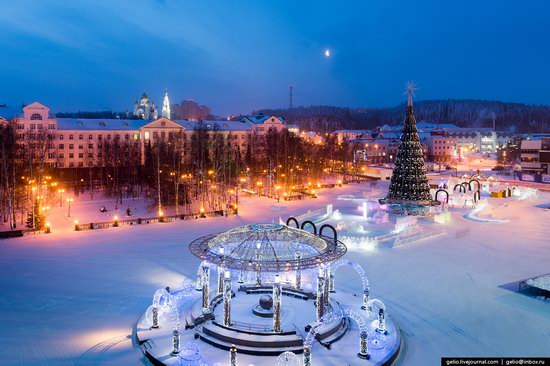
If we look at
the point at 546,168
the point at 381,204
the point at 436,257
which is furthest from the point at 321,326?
the point at 546,168

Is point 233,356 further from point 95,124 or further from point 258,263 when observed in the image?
point 95,124

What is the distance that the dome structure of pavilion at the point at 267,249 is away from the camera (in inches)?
615

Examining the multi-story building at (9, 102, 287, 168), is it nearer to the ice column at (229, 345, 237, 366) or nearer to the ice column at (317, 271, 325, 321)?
the ice column at (317, 271, 325, 321)

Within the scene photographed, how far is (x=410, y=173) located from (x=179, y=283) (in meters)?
24.2

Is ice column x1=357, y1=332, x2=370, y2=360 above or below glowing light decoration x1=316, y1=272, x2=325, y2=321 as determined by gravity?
below

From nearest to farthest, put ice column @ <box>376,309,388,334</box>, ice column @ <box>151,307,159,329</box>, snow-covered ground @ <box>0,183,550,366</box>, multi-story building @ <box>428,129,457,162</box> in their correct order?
snow-covered ground @ <box>0,183,550,366</box>
ice column @ <box>376,309,388,334</box>
ice column @ <box>151,307,159,329</box>
multi-story building @ <box>428,129,457,162</box>

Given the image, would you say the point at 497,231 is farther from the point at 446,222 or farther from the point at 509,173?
the point at 509,173

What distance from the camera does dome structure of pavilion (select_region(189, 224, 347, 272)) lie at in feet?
51.3

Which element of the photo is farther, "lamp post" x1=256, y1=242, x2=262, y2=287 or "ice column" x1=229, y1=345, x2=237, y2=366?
"lamp post" x1=256, y1=242, x2=262, y2=287

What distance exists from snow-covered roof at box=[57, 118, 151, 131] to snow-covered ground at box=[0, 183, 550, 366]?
1596 inches

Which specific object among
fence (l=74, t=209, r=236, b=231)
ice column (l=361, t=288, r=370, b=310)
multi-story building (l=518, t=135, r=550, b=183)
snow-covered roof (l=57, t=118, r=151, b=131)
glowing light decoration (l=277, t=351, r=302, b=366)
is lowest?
glowing light decoration (l=277, t=351, r=302, b=366)

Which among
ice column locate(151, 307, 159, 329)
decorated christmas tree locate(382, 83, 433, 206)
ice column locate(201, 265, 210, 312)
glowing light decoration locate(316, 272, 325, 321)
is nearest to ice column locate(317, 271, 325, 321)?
glowing light decoration locate(316, 272, 325, 321)

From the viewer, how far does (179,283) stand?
21.7m

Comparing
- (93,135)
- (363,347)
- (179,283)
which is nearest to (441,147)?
(93,135)
